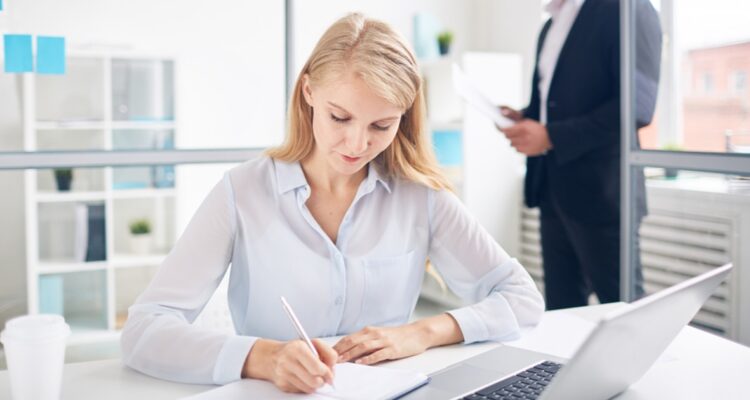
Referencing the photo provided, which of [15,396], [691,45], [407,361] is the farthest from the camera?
[691,45]

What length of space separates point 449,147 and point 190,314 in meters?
3.35

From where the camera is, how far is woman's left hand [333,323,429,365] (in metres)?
1.15

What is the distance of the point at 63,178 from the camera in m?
2.36

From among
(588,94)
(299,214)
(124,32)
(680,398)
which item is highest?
(124,32)

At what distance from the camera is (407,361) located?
1.17 meters

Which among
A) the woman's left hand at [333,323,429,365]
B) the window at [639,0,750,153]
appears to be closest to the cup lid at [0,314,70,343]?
the woman's left hand at [333,323,429,365]

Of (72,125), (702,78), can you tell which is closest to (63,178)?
(72,125)

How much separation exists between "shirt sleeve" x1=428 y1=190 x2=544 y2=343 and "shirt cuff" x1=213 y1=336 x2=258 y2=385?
440 mm

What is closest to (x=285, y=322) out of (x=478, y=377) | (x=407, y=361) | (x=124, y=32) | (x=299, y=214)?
(x=299, y=214)

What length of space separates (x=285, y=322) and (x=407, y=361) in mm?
294

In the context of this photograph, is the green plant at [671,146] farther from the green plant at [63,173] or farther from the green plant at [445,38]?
the green plant at [445,38]

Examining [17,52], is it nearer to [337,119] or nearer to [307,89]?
[307,89]

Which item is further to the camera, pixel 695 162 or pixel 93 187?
pixel 93 187

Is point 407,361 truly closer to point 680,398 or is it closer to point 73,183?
point 680,398
